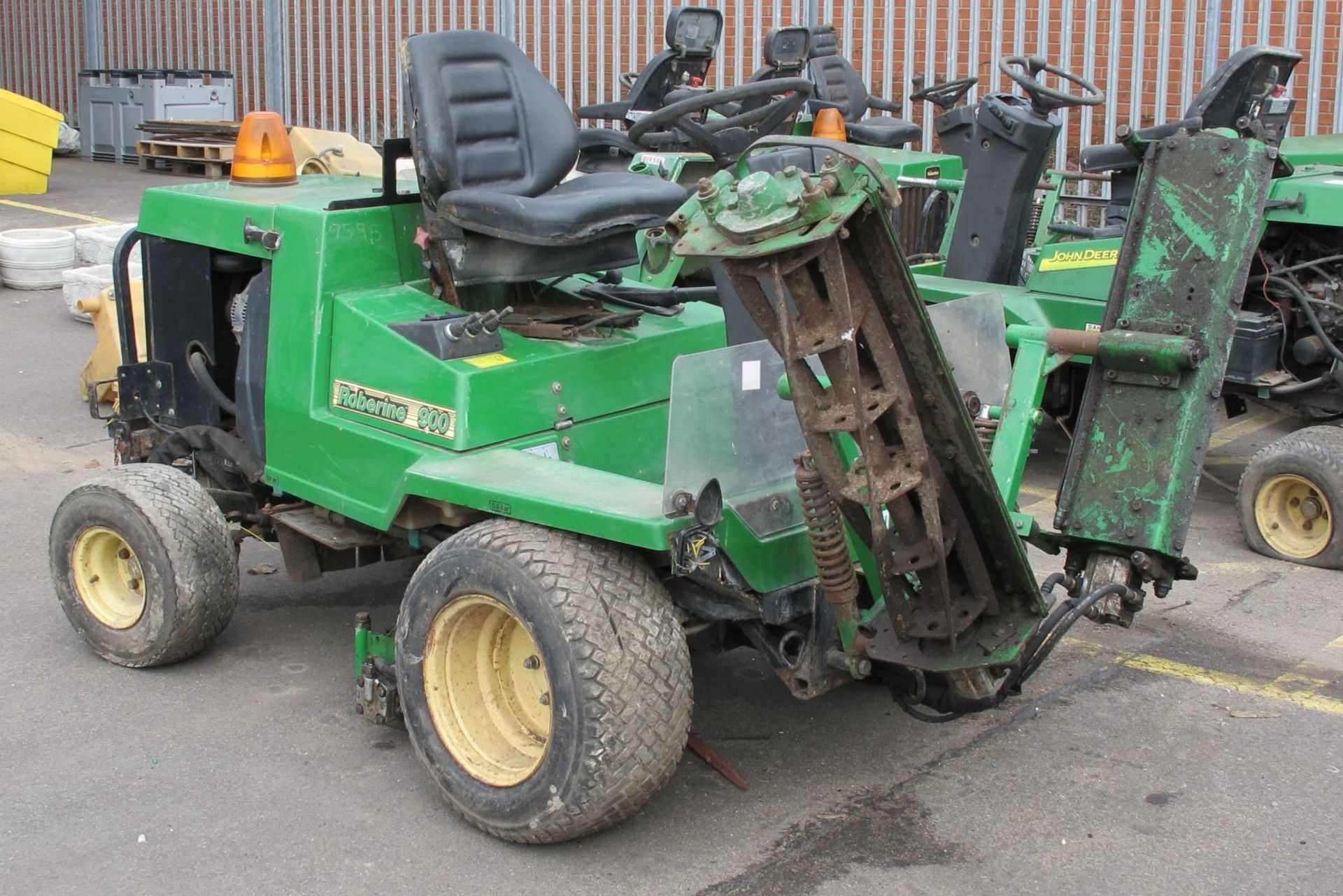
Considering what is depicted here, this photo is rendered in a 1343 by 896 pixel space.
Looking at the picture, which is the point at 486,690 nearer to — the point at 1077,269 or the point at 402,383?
the point at 402,383

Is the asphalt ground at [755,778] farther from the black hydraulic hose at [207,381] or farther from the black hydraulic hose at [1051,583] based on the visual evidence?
the black hydraulic hose at [207,381]

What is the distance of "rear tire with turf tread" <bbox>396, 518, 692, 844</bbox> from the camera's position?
130 inches

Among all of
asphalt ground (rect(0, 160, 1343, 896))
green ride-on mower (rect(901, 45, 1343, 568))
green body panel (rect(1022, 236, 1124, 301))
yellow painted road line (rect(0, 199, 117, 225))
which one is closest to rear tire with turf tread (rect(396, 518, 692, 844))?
asphalt ground (rect(0, 160, 1343, 896))

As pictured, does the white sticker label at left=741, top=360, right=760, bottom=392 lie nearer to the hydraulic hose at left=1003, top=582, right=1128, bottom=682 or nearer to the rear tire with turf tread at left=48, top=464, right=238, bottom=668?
the hydraulic hose at left=1003, top=582, right=1128, bottom=682

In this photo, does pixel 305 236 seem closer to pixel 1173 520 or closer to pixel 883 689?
pixel 883 689

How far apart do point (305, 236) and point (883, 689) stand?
2.13m

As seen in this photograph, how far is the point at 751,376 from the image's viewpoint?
141 inches

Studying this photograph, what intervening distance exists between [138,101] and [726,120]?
38.2 feet

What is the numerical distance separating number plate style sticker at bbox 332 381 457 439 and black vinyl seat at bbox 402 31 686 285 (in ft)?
1.49

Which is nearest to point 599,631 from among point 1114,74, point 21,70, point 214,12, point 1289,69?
point 1289,69

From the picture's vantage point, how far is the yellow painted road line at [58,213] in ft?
39.2

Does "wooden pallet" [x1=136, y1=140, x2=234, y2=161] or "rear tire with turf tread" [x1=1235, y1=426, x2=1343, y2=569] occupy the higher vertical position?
"wooden pallet" [x1=136, y1=140, x2=234, y2=161]

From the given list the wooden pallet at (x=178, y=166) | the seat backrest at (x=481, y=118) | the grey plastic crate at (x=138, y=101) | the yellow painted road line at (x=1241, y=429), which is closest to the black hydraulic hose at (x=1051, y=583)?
the seat backrest at (x=481, y=118)

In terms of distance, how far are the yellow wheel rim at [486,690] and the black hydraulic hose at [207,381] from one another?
1433mm
